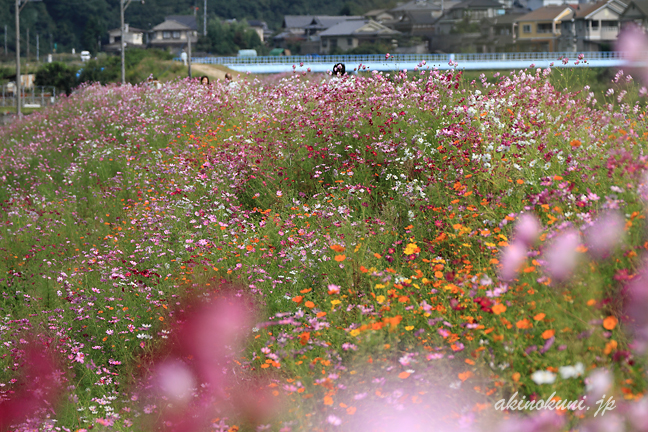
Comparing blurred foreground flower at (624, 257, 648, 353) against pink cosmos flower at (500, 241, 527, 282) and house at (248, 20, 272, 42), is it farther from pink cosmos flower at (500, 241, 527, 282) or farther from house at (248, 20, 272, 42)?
house at (248, 20, 272, 42)

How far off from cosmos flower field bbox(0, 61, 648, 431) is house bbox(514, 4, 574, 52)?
68816 millimetres

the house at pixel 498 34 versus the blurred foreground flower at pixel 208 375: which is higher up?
the house at pixel 498 34

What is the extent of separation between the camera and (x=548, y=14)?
70438 millimetres

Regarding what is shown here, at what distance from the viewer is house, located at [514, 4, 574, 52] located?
70.0 m

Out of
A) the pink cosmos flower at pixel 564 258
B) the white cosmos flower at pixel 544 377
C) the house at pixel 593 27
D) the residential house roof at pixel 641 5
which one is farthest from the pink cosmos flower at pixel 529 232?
the house at pixel 593 27

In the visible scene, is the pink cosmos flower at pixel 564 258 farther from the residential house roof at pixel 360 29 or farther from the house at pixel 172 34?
the house at pixel 172 34

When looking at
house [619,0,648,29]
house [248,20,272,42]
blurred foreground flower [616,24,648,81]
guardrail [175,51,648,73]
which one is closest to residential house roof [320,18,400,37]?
guardrail [175,51,648,73]

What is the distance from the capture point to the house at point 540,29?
70.0m

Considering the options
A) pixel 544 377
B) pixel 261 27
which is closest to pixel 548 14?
pixel 261 27

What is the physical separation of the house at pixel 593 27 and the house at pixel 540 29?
3.13 ft

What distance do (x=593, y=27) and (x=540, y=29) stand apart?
594 centimetres

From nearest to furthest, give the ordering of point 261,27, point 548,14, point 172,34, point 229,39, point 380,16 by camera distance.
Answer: point 548,14
point 229,39
point 380,16
point 172,34
point 261,27

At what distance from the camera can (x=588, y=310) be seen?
10.0 ft

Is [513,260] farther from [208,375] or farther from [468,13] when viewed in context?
[468,13]
